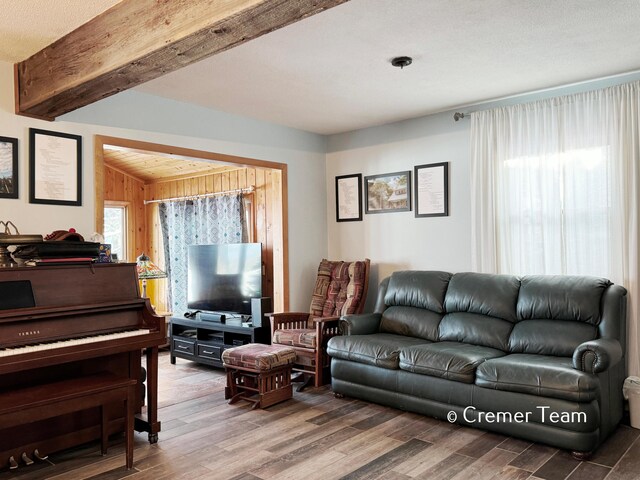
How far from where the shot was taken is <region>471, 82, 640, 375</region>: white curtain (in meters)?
3.72

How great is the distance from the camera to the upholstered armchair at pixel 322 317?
181 inches

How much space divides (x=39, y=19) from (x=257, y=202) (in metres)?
3.38

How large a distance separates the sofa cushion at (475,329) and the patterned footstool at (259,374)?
1.27 m

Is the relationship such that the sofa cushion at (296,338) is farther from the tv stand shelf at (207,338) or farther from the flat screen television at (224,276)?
the flat screen television at (224,276)

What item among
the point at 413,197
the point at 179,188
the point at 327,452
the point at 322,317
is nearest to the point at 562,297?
the point at 413,197

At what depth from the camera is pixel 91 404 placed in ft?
9.20

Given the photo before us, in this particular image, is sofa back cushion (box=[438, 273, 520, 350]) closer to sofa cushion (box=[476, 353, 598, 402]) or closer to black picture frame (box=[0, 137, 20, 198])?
sofa cushion (box=[476, 353, 598, 402])

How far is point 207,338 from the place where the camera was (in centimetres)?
553

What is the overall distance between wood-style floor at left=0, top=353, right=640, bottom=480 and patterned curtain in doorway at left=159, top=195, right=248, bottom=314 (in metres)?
2.60

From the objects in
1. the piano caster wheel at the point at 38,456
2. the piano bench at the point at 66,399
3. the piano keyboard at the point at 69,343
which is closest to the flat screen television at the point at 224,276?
the piano keyboard at the point at 69,343

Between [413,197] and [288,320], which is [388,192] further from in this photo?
[288,320]

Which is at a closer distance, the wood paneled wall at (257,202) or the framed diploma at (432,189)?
the framed diploma at (432,189)

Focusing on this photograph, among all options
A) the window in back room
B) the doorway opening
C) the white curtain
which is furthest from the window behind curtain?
the window in back room

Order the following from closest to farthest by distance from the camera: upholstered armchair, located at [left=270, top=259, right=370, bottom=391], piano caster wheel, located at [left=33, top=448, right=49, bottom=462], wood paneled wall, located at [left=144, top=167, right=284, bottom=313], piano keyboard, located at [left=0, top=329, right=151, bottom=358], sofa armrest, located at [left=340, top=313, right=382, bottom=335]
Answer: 1. piano keyboard, located at [left=0, top=329, right=151, bottom=358]
2. piano caster wheel, located at [left=33, top=448, right=49, bottom=462]
3. sofa armrest, located at [left=340, top=313, right=382, bottom=335]
4. upholstered armchair, located at [left=270, top=259, right=370, bottom=391]
5. wood paneled wall, located at [left=144, top=167, right=284, bottom=313]
